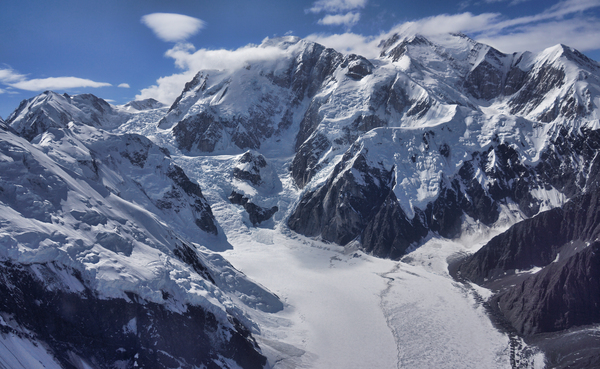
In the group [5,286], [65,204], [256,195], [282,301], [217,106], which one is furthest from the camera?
[217,106]

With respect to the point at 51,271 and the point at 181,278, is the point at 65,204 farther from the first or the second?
the point at 181,278

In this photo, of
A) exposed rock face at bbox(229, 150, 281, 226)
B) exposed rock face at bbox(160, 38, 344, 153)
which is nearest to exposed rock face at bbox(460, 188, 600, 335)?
exposed rock face at bbox(229, 150, 281, 226)

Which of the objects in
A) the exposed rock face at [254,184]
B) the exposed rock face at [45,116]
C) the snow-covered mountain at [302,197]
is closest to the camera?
the snow-covered mountain at [302,197]

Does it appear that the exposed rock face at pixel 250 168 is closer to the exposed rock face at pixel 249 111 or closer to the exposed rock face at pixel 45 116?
the exposed rock face at pixel 249 111

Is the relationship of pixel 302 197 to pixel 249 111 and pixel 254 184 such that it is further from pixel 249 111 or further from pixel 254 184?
pixel 249 111

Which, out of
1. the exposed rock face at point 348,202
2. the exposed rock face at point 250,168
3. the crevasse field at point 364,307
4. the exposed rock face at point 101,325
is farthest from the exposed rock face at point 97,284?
the exposed rock face at point 250,168

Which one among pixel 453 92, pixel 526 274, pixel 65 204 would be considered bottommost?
pixel 65 204

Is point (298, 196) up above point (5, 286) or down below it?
above

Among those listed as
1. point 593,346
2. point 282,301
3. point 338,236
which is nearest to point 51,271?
point 282,301
